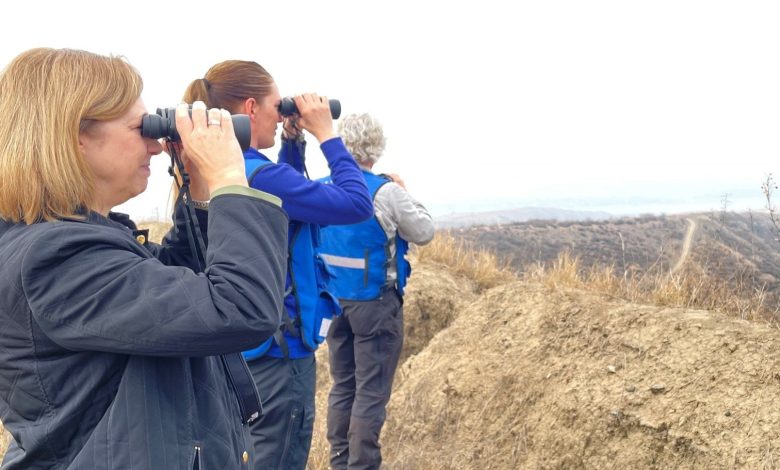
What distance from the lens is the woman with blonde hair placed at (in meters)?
1.45

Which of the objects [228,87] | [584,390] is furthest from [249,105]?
[584,390]

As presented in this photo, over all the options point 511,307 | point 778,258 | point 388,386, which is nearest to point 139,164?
point 388,386

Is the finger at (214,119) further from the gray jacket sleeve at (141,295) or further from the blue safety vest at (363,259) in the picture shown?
the blue safety vest at (363,259)

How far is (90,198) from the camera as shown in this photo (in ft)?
5.34

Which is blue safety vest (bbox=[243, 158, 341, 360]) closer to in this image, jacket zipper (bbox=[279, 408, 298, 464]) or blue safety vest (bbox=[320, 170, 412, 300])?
jacket zipper (bbox=[279, 408, 298, 464])

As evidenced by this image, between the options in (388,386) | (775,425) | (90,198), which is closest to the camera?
(90,198)

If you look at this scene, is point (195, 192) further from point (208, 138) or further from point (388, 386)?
point (388, 386)

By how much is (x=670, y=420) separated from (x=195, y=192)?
104 inches

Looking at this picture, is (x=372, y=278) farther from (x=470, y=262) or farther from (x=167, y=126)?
(x=470, y=262)

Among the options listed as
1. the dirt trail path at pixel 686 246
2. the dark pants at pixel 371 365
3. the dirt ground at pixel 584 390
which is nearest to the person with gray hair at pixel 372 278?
the dark pants at pixel 371 365

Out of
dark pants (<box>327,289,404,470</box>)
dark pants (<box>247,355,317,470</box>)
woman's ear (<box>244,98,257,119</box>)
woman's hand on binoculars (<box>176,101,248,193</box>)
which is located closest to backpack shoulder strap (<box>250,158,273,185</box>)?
woman's ear (<box>244,98,257,119</box>)

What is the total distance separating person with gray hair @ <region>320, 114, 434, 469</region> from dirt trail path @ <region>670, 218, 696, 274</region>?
208 cm

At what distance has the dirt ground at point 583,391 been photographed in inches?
134

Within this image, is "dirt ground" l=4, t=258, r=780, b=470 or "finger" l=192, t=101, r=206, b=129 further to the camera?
"dirt ground" l=4, t=258, r=780, b=470
